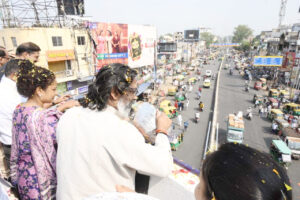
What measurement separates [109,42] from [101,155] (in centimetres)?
1939

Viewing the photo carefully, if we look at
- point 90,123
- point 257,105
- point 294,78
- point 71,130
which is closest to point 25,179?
point 71,130

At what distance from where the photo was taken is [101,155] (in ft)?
3.09

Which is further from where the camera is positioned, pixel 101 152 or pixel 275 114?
pixel 275 114

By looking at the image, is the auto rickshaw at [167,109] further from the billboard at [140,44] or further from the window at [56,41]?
the window at [56,41]

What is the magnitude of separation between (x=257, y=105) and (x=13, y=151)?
22053 millimetres

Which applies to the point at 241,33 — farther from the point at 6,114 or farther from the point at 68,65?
the point at 6,114

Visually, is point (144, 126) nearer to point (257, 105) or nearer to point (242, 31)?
point (257, 105)

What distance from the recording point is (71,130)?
3.26 ft

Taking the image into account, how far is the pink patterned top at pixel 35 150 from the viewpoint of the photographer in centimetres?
129

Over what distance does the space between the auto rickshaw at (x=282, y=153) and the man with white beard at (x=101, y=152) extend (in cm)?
1142

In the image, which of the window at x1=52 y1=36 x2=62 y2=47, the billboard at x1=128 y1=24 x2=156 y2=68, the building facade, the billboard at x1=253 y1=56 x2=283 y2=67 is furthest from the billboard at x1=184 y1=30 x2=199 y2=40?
the window at x1=52 y1=36 x2=62 y2=47

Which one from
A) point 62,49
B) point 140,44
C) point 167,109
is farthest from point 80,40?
point 167,109

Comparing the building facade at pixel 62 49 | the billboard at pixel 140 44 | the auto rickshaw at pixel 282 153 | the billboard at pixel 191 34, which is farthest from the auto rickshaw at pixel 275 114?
the billboard at pixel 191 34

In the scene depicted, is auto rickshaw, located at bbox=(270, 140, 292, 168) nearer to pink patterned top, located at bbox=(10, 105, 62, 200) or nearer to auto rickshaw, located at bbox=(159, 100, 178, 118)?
auto rickshaw, located at bbox=(159, 100, 178, 118)
